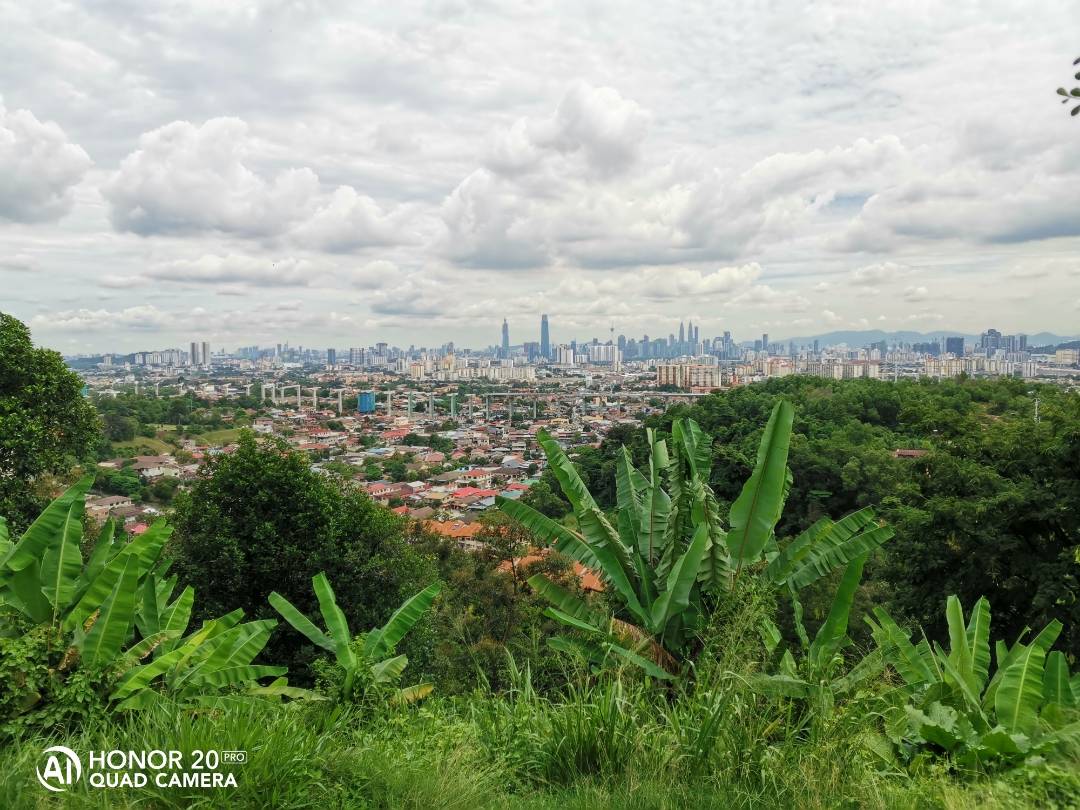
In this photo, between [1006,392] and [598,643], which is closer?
[598,643]

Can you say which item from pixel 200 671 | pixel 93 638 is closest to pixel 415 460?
pixel 200 671

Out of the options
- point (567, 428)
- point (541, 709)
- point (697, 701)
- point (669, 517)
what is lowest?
point (567, 428)

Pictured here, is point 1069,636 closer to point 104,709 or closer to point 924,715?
point 924,715

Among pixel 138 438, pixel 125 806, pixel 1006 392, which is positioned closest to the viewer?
pixel 125 806

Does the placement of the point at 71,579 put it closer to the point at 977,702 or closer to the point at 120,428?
the point at 977,702

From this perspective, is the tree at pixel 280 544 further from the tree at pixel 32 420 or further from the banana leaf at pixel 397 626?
the banana leaf at pixel 397 626

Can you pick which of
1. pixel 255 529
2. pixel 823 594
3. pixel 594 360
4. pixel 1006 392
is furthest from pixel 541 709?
pixel 594 360

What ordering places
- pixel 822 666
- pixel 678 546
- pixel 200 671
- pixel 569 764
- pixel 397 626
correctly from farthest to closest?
pixel 397 626 < pixel 678 546 < pixel 200 671 < pixel 822 666 < pixel 569 764
